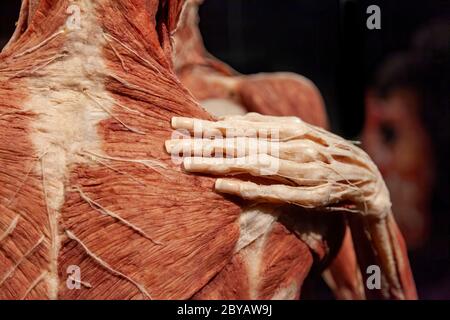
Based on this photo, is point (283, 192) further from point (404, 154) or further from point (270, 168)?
point (404, 154)

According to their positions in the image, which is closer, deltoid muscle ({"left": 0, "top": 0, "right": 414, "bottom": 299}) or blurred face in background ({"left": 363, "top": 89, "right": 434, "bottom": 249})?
deltoid muscle ({"left": 0, "top": 0, "right": 414, "bottom": 299})

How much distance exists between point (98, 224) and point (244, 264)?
26cm

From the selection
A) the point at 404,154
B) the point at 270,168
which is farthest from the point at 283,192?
the point at 404,154

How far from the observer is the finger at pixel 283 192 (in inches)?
41.2

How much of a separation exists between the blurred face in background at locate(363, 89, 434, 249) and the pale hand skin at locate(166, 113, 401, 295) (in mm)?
1199

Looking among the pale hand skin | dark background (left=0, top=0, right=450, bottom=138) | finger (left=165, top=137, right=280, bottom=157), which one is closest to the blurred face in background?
dark background (left=0, top=0, right=450, bottom=138)

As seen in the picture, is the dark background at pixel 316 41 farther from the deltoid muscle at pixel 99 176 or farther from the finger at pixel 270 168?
the deltoid muscle at pixel 99 176

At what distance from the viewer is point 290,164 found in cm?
107

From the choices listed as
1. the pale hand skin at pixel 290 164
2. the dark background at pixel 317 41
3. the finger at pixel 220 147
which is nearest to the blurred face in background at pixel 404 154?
the dark background at pixel 317 41

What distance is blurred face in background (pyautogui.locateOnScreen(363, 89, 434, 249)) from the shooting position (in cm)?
238

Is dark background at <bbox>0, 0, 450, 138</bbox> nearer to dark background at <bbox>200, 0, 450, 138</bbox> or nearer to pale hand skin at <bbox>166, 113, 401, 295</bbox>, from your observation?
dark background at <bbox>200, 0, 450, 138</bbox>

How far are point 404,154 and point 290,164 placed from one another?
58.9 inches
